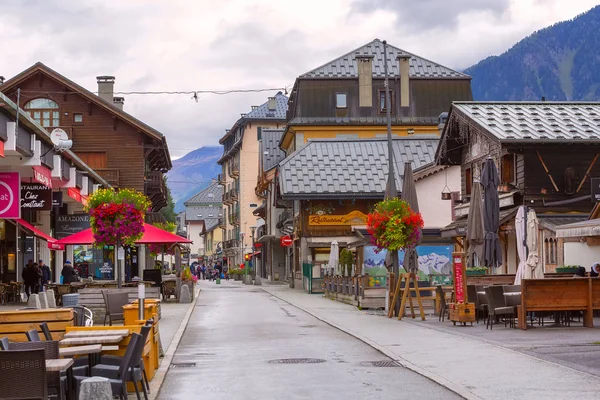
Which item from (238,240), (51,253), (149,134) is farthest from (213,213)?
(51,253)

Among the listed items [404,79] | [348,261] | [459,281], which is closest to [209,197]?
[404,79]

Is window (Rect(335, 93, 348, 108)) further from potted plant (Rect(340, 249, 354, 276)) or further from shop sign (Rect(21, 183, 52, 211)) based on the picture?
shop sign (Rect(21, 183, 52, 211))

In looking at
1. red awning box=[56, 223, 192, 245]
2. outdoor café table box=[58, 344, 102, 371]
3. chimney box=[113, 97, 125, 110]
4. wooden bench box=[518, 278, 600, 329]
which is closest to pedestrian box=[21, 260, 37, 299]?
red awning box=[56, 223, 192, 245]

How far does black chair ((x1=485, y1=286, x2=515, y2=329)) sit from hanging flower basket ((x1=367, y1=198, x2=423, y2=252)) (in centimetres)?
560

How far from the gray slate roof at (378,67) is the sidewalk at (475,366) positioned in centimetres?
4442

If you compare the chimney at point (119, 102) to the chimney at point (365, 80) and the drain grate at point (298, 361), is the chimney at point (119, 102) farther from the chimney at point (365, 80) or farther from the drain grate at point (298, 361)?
the drain grate at point (298, 361)

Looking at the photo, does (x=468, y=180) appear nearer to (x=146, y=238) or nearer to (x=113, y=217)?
(x=146, y=238)

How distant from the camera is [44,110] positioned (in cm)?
5684

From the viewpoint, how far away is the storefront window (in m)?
52.2

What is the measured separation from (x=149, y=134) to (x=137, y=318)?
42.3m

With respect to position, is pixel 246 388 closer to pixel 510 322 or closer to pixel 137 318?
pixel 137 318

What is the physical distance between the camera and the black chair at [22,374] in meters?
8.72

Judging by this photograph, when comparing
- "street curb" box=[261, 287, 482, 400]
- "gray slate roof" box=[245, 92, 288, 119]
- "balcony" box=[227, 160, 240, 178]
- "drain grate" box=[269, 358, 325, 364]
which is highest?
"gray slate roof" box=[245, 92, 288, 119]

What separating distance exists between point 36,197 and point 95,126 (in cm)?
3100
